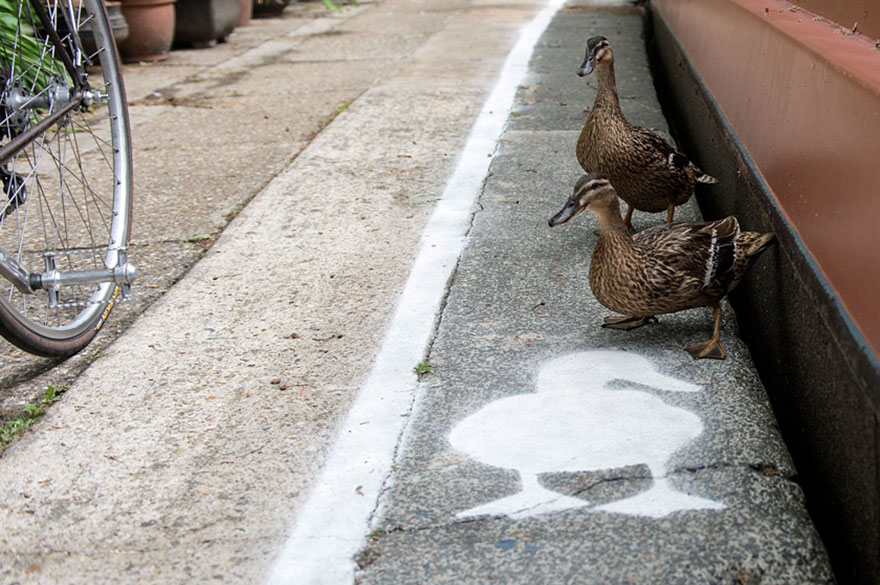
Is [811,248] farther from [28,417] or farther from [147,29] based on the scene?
[147,29]

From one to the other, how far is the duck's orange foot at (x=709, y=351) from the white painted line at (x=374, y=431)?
0.97m

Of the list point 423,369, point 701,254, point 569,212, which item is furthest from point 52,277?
point 701,254

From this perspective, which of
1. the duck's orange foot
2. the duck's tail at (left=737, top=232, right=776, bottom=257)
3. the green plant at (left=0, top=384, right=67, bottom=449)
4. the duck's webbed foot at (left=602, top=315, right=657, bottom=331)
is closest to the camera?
the green plant at (left=0, top=384, right=67, bottom=449)

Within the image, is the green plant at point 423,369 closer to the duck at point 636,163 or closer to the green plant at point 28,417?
the green plant at point 28,417

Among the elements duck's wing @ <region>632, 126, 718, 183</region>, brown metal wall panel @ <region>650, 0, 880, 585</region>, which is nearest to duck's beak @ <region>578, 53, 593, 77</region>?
duck's wing @ <region>632, 126, 718, 183</region>

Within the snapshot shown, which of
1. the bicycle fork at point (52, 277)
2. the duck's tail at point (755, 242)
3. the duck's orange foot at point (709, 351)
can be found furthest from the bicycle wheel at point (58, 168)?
the duck's tail at point (755, 242)

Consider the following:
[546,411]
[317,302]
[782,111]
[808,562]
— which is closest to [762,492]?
[808,562]

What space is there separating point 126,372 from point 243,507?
1.11 metres

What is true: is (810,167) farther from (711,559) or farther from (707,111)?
(707,111)

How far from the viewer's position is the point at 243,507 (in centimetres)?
277

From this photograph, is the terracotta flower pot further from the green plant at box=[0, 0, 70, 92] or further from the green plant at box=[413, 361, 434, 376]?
the green plant at box=[413, 361, 434, 376]

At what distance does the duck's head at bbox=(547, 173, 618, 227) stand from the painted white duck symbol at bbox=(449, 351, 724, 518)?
26.1 inches

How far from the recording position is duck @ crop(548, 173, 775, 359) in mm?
3506

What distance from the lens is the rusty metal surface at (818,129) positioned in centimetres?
260
